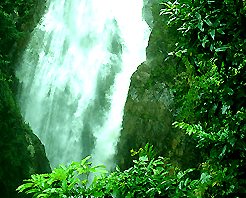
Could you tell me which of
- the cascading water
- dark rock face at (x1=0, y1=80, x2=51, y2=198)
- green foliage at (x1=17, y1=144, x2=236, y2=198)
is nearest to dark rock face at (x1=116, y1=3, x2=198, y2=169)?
the cascading water

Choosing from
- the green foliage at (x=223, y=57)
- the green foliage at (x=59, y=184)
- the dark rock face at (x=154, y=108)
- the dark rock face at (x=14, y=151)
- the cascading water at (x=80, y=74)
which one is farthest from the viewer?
the cascading water at (x=80, y=74)

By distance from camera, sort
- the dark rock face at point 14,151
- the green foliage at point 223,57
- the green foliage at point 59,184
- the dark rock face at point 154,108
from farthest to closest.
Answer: the dark rock face at point 154,108 → the dark rock face at point 14,151 → the green foliage at point 59,184 → the green foliage at point 223,57

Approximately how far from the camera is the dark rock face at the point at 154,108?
7266 mm

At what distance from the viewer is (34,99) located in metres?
11.5

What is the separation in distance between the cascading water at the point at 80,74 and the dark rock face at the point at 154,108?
1.85 meters

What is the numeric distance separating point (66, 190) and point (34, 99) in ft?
36.1

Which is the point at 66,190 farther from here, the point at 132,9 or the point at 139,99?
the point at 132,9

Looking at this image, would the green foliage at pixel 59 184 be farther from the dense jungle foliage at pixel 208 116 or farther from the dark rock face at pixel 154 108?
the dark rock face at pixel 154 108

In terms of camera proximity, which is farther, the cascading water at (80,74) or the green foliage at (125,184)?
the cascading water at (80,74)

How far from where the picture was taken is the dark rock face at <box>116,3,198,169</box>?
23.8 feet

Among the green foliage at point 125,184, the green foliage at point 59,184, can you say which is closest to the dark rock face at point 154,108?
the green foliage at point 125,184

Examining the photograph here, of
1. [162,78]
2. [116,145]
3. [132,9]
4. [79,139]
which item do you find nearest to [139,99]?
[162,78]

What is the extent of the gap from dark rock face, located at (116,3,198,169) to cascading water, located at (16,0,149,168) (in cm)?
185

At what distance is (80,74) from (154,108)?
5.88 metres
